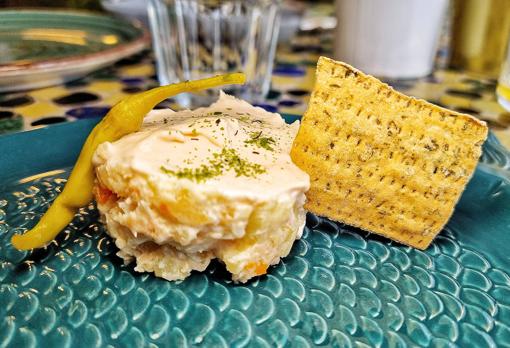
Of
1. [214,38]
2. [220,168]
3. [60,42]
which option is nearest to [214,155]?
[220,168]

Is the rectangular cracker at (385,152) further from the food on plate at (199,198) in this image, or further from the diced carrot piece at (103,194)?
the diced carrot piece at (103,194)

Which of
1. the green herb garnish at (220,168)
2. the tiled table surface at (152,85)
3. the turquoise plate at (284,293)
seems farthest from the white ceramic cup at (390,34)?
the green herb garnish at (220,168)

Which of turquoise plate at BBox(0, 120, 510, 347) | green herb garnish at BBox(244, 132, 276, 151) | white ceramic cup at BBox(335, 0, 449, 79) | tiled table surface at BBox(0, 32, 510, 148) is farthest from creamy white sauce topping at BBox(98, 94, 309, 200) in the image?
white ceramic cup at BBox(335, 0, 449, 79)

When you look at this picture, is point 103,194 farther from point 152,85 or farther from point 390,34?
point 390,34

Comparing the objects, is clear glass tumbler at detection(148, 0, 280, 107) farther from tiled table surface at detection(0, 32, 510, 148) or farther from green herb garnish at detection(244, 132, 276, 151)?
green herb garnish at detection(244, 132, 276, 151)

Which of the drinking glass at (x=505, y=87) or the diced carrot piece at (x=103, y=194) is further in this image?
the drinking glass at (x=505, y=87)

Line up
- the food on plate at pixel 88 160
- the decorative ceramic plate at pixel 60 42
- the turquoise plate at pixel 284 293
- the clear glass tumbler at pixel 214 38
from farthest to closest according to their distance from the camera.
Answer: the clear glass tumbler at pixel 214 38 < the decorative ceramic plate at pixel 60 42 < the food on plate at pixel 88 160 < the turquoise plate at pixel 284 293
